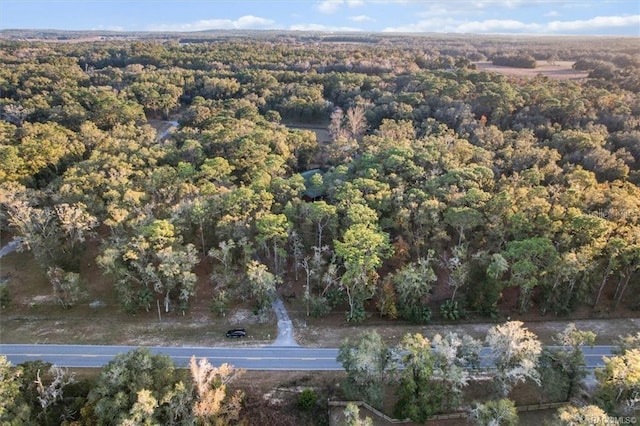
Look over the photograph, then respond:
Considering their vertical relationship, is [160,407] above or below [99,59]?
→ below

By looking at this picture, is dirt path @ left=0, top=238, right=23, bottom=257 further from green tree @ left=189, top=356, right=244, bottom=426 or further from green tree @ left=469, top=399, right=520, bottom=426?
green tree @ left=469, top=399, right=520, bottom=426

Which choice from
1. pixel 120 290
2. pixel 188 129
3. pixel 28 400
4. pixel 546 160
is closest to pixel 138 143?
pixel 188 129

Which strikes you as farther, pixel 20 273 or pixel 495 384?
pixel 20 273

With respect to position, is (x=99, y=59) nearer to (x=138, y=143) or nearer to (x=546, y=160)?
(x=138, y=143)

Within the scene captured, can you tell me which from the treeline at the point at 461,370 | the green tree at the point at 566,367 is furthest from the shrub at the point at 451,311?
the green tree at the point at 566,367

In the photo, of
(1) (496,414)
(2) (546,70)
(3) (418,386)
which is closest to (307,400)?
(3) (418,386)

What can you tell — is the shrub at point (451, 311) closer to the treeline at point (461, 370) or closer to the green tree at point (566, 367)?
the treeline at point (461, 370)
